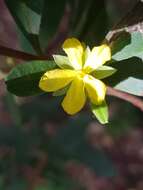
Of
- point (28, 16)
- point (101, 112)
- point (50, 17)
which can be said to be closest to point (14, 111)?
point (50, 17)

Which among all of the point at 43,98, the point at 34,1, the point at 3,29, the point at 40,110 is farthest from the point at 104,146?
the point at 34,1

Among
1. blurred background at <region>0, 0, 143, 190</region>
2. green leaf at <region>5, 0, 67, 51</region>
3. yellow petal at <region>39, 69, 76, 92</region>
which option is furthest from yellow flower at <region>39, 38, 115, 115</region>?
blurred background at <region>0, 0, 143, 190</region>

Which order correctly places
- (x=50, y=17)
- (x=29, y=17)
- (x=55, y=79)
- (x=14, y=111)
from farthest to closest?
(x=14, y=111) → (x=50, y=17) → (x=29, y=17) → (x=55, y=79)

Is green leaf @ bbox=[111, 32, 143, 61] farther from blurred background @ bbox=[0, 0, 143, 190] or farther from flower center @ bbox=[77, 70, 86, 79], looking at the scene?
blurred background @ bbox=[0, 0, 143, 190]

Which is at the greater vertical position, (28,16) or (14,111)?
(28,16)

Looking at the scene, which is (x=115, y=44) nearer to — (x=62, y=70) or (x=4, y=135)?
(x=62, y=70)

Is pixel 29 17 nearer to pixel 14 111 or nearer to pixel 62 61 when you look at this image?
pixel 62 61
